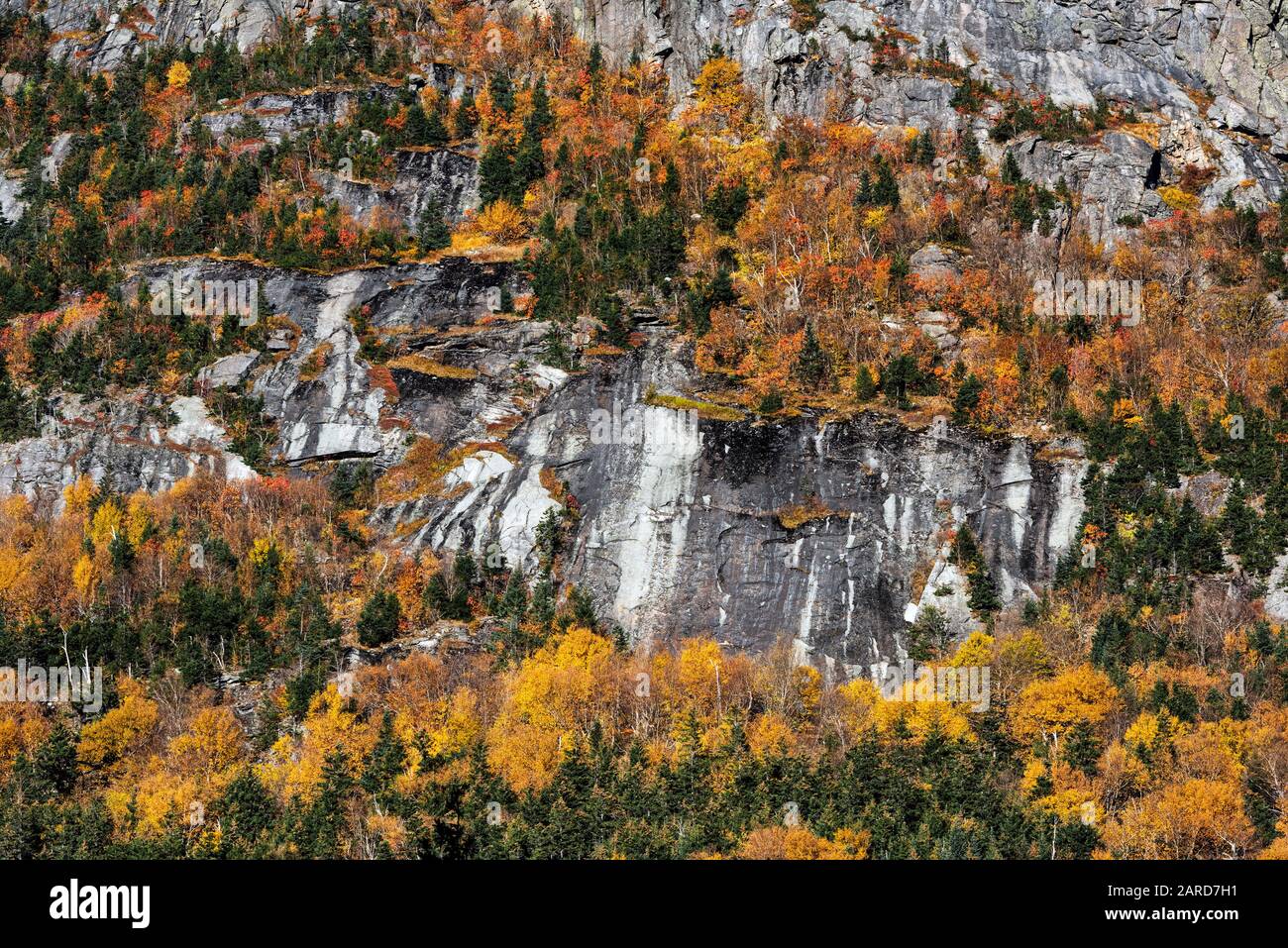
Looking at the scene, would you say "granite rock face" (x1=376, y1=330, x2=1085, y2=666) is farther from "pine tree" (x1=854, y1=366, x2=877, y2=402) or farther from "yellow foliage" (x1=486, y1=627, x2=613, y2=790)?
"yellow foliage" (x1=486, y1=627, x2=613, y2=790)

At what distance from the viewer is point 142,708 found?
73188mm

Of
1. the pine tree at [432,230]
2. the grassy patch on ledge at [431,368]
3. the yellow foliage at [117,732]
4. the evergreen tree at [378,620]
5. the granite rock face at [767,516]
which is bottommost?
the yellow foliage at [117,732]

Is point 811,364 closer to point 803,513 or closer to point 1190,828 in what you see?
point 803,513

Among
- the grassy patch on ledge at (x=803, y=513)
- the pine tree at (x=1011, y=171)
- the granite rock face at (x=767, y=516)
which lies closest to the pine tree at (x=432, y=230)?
the granite rock face at (x=767, y=516)

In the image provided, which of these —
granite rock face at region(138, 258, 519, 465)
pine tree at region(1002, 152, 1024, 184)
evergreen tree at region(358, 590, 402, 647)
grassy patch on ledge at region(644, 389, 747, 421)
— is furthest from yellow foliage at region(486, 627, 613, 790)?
pine tree at region(1002, 152, 1024, 184)

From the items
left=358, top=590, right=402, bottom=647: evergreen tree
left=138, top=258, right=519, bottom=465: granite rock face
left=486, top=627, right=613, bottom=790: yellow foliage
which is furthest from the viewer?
left=138, top=258, right=519, bottom=465: granite rock face

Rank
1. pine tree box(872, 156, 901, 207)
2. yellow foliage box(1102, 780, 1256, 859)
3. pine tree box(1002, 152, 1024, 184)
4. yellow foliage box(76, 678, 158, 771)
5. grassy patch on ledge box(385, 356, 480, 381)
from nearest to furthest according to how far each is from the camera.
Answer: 1. yellow foliage box(1102, 780, 1256, 859)
2. yellow foliage box(76, 678, 158, 771)
3. grassy patch on ledge box(385, 356, 480, 381)
4. pine tree box(872, 156, 901, 207)
5. pine tree box(1002, 152, 1024, 184)

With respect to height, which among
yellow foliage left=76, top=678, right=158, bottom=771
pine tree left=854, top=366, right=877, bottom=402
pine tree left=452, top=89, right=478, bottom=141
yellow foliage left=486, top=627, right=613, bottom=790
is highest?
pine tree left=452, top=89, right=478, bottom=141

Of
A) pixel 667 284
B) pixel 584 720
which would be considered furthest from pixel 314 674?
pixel 667 284

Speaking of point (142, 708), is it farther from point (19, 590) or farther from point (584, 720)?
point (584, 720)

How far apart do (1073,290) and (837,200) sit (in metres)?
18.6

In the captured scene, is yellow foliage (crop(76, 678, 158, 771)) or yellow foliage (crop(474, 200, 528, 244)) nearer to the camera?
yellow foliage (crop(76, 678, 158, 771))

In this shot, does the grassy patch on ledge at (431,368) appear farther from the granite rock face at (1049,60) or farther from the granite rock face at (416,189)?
the granite rock face at (1049,60)

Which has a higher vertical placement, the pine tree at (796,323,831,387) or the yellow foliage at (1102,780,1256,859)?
the pine tree at (796,323,831,387)
